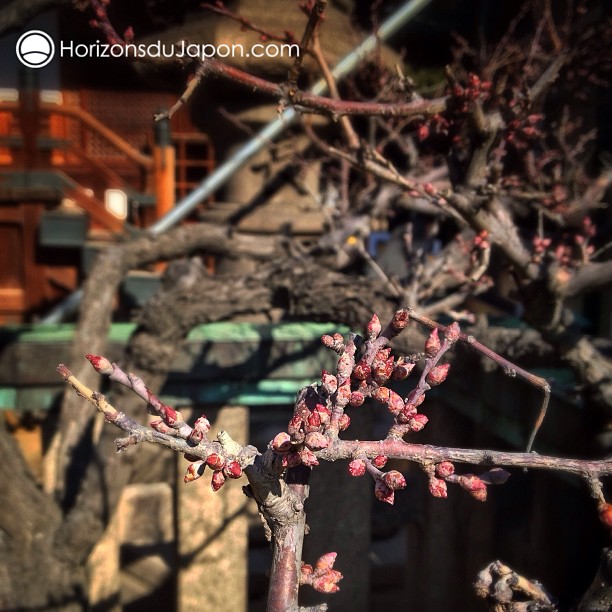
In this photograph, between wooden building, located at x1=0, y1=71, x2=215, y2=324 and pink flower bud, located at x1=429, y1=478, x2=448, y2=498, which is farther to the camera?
wooden building, located at x1=0, y1=71, x2=215, y2=324

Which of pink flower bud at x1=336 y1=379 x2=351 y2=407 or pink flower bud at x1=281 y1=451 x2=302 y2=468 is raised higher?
pink flower bud at x1=336 y1=379 x2=351 y2=407

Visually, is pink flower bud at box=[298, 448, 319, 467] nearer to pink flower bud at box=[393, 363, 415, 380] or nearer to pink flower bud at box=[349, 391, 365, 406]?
pink flower bud at box=[349, 391, 365, 406]

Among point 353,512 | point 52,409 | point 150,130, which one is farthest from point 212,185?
point 150,130

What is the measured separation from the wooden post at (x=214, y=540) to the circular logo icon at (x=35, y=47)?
2.77 meters

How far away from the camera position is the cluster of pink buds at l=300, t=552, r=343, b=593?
57.5 inches

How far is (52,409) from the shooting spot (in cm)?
453

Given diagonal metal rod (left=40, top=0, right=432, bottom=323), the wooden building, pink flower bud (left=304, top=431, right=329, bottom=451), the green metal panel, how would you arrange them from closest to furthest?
1. pink flower bud (left=304, top=431, right=329, bottom=451)
2. the green metal panel
3. diagonal metal rod (left=40, top=0, right=432, bottom=323)
4. the wooden building

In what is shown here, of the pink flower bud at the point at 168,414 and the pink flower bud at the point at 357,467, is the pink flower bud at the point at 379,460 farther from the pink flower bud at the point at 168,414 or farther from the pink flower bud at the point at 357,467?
the pink flower bud at the point at 168,414

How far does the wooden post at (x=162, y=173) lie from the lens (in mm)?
7652

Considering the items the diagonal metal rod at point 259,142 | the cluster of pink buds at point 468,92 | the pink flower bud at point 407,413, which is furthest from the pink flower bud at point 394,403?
the diagonal metal rod at point 259,142

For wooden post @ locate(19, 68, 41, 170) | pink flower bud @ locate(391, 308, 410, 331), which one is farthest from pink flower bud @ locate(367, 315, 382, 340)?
wooden post @ locate(19, 68, 41, 170)

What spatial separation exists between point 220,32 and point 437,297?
3486 mm

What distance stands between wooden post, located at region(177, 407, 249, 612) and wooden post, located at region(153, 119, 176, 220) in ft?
13.3

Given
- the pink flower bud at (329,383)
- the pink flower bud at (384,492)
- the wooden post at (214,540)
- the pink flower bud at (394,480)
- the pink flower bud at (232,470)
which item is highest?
the pink flower bud at (329,383)
